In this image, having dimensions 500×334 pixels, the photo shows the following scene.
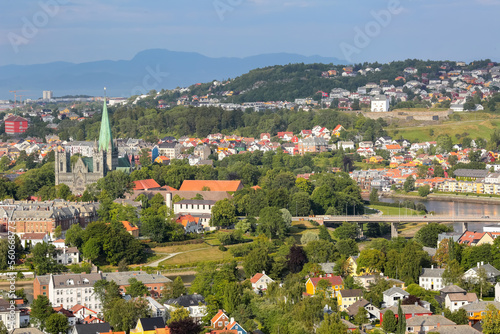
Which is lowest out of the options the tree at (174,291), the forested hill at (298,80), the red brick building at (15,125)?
the tree at (174,291)

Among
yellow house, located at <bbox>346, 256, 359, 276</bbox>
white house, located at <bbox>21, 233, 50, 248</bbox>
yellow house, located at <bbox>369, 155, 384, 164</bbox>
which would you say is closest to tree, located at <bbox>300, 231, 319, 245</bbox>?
yellow house, located at <bbox>346, 256, 359, 276</bbox>

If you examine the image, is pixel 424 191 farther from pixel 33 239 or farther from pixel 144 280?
pixel 144 280

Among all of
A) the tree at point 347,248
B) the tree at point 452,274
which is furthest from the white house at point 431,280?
the tree at point 347,248

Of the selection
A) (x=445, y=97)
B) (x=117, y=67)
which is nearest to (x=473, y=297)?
(x=445, y=97)

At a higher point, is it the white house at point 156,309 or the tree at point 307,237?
the tree at point 307,237

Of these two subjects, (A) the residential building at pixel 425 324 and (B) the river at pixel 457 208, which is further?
(B) the river at pixel 457 208

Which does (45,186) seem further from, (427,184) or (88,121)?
(88,121)

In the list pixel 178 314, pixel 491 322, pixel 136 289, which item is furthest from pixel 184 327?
pixel 491 322

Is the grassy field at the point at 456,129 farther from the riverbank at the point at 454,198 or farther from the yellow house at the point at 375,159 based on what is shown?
the riverbank at the point at 454,198
